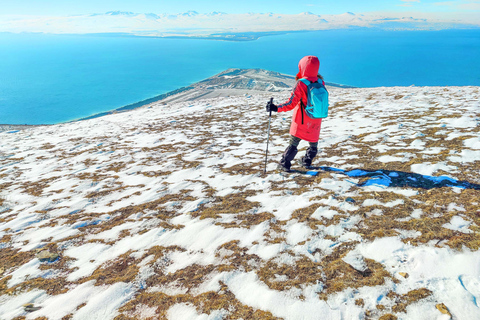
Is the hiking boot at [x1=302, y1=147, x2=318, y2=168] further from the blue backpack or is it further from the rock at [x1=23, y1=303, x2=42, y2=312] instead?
the rock at [x1=23, y1=303, x2=42, y2=312]

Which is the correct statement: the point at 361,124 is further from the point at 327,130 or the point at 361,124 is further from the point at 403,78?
the point at 403,78

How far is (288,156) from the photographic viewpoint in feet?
22.7

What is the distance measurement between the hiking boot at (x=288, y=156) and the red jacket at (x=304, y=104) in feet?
1.36

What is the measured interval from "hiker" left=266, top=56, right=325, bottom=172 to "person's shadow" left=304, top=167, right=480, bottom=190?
1.36 metres

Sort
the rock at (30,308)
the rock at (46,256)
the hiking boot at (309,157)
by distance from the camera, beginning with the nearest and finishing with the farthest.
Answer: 1. the rock at (30,308)
2. the rock at (46,256)
3. the hiking boot at (309,157)

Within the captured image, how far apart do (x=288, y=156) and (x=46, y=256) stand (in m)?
6.01

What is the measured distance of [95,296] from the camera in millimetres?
3283

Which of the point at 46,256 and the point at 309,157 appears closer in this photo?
the point at 46,256

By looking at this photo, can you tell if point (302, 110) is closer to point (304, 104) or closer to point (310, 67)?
point (304, 104)

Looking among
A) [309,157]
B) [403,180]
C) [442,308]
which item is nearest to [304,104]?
[309,157]

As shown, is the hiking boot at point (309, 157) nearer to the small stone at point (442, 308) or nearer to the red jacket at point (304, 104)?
the red jacket at point (304, 104)

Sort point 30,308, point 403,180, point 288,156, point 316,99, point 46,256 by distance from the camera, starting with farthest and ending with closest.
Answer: point 288,156 < point 316,99 < point 403,180 < point 46,256 < point 30,308

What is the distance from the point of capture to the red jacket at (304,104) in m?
6.02

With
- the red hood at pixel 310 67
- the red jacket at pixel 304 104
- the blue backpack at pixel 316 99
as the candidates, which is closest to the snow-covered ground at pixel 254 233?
the red jacket at pixel 304 104
